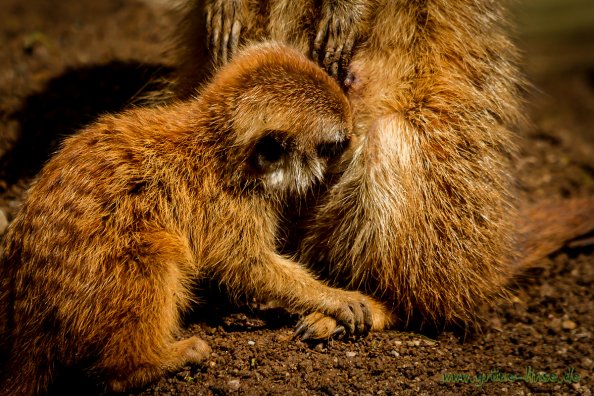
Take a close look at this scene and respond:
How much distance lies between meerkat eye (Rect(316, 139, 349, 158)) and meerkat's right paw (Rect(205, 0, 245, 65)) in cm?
83

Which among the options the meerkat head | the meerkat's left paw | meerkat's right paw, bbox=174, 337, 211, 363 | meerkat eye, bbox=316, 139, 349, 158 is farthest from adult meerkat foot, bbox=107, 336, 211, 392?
meerkat eye, bbox=316, 139, 349, 158

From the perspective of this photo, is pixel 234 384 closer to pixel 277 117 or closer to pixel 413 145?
pixel 277 117

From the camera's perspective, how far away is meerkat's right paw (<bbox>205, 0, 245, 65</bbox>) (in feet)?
13.8

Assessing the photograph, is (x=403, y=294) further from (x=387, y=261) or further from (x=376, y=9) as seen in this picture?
(x=376, y=9)

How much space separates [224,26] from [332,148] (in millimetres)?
1042

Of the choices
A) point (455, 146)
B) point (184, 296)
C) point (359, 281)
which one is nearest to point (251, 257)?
point (184, 296)

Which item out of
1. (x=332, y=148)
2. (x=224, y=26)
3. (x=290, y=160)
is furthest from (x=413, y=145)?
(x=224, y=26)

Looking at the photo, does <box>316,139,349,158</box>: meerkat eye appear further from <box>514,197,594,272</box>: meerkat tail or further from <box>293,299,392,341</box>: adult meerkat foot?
<box>514,197,594,272</box>: meerkat tail

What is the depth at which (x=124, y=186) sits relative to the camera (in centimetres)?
345

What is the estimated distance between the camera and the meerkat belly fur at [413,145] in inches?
153

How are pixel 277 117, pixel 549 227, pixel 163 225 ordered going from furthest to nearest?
pixel 549 227
pixel 277 117
pixel 163 225

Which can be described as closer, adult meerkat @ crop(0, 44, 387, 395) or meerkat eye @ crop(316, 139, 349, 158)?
adult meerkat @ crop(0, 44, 387, 395)

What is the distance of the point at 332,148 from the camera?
3.85 metres

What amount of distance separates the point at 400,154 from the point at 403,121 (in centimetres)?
20
